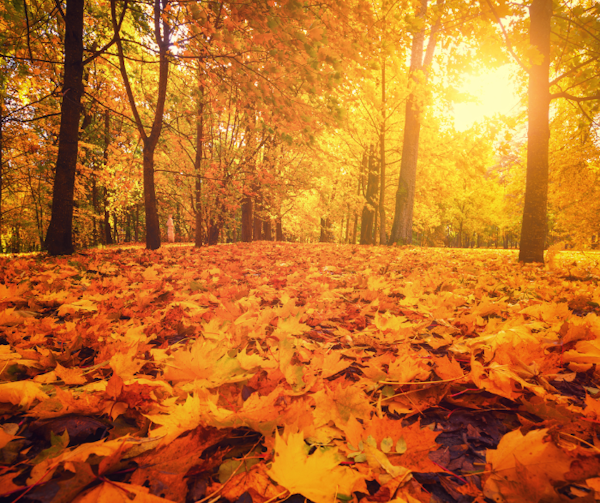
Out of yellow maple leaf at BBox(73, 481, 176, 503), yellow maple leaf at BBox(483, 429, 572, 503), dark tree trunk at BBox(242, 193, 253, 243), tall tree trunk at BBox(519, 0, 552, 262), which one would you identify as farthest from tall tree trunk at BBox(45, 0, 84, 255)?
tall tree trunk at BBox(519, 0, 552, 262)

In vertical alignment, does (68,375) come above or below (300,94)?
below

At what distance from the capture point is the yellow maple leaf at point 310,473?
2.17 ft

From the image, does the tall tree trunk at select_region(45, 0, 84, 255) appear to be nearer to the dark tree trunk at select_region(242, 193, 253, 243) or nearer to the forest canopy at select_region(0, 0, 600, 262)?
the forest canopy at select_region(0, 0, 600, 262)

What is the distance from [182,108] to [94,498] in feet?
41.3

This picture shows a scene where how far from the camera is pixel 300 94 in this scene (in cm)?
525

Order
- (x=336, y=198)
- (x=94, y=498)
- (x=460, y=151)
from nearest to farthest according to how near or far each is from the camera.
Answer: (x=94, y=498) → (x=460, y=151) → (x=336, y=198)

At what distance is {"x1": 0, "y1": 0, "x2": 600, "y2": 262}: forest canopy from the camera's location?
4293 mm

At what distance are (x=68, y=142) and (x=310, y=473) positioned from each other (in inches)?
267

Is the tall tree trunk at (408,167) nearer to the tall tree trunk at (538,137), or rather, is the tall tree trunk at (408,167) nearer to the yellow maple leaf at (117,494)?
the tall tree trunk at (538,137)

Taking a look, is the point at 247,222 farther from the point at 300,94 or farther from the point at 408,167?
the point at 300,94

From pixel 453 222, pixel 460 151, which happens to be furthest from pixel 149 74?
pixel 453 222

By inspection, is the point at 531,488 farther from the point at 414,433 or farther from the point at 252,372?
the point at 252,372

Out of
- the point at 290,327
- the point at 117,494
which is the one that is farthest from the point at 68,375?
the point at 290,327

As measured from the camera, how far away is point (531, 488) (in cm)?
65
